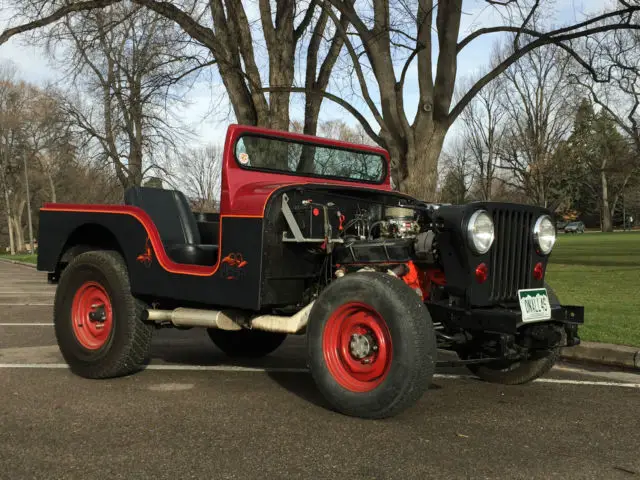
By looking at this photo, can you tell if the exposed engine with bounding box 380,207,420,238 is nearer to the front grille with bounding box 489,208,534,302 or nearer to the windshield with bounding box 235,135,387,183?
the front grille with bounding box 489,208,534,302

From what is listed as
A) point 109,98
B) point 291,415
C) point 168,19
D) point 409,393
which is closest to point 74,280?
point 291,415

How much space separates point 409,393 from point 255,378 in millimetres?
1840

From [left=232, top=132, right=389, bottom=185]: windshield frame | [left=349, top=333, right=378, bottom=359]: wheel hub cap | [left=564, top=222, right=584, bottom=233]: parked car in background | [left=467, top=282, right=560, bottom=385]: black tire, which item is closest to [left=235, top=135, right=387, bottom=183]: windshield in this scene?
[left=232, top=132, right=389, bottom=185]: windshield frame

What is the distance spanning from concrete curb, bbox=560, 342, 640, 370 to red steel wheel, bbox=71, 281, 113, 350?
4.54 metres

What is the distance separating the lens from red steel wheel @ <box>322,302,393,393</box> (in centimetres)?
407

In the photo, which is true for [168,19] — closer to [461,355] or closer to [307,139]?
[307,139]

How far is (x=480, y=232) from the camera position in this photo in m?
4.17

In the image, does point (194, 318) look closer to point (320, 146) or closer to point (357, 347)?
point (357, 347)

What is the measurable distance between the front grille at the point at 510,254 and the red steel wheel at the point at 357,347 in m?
0.88

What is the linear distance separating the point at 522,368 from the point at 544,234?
112 centimetres

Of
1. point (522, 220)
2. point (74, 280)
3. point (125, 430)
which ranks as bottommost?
point (125, 430)

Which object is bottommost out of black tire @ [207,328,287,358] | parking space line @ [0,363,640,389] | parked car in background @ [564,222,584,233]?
parking space line @ [0,363,640,389]

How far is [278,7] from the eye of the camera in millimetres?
12602

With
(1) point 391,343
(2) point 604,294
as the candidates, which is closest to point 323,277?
(1) point 391,343
